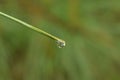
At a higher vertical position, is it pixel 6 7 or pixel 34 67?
pixel 6 7

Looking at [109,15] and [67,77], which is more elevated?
[109,15]

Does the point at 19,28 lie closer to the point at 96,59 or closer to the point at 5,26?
the point at 5,26

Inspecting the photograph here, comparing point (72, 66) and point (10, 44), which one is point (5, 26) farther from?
point (72, 66)

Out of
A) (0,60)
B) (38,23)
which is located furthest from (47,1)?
(0,60)

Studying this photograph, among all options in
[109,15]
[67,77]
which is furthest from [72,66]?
[109,15]

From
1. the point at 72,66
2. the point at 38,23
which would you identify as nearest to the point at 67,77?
the point at 72,66
